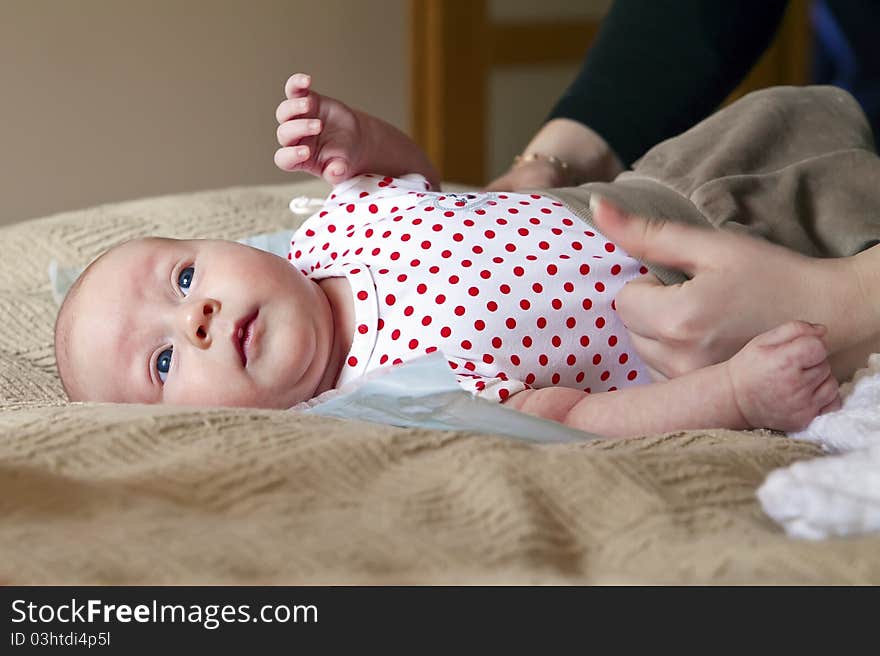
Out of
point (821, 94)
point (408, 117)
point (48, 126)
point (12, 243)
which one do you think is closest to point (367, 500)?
point (821, 94)

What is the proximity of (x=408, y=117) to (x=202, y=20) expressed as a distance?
69 centimetres

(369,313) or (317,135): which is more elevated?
(317,135)

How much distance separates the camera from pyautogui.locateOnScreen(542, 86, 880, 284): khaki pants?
1.13 metres

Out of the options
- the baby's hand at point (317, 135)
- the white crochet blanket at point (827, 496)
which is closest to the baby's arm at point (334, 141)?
the baby's hand at point (317, 135)

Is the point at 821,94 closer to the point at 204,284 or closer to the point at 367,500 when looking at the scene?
the point at 204,284

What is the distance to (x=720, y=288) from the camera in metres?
0.90

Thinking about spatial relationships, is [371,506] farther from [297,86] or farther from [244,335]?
[297,86]

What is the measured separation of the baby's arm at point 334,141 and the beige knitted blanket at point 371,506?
413 millimetres

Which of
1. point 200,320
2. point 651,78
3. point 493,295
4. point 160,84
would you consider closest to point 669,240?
point 493,295

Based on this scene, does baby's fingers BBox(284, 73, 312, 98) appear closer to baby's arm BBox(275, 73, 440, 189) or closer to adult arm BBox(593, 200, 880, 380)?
baby's arm BBox(275, 73, 440, 189)

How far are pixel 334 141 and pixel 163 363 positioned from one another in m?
0.31

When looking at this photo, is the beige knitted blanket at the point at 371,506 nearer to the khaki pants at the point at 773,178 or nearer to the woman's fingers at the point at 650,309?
the woman's fingers at the point at 650,309

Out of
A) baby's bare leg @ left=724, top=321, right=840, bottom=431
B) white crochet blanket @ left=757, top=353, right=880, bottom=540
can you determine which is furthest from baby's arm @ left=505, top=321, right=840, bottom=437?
white crochet blanket @ left=757, top=353, right=880, bottom=540

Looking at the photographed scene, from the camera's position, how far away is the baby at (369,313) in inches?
40.4
